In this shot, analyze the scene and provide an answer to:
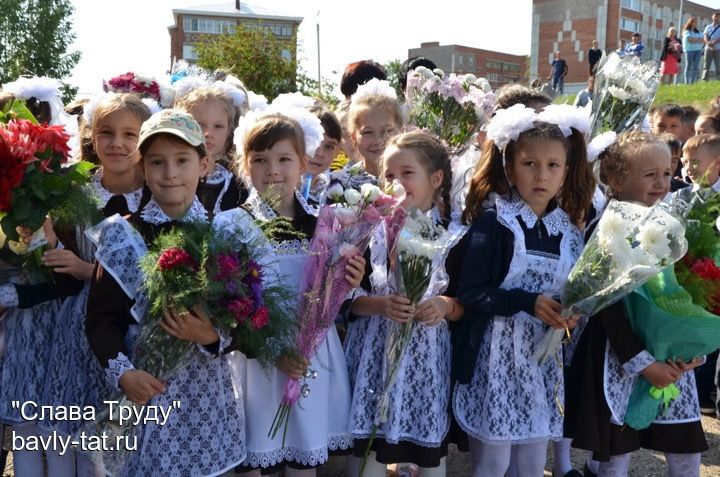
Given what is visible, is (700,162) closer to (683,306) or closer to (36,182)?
(683,306)

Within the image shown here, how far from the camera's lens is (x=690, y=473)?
372 centimetres

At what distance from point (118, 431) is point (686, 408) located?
271 centimetres

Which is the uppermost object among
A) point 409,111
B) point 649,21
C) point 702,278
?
point 649,21

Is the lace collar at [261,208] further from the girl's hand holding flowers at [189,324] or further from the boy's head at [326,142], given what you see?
the boy's head at [326,142]

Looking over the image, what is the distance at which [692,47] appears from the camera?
968 inches

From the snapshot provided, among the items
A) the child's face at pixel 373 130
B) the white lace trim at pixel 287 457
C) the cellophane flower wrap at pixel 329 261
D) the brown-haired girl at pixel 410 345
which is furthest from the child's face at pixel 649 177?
the white lace trim at pixel 287 457

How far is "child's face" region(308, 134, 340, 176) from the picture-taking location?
475 centimetres

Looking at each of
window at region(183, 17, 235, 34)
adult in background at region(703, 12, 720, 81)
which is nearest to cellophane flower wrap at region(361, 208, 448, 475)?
adult in background at region(703, 12, 720, 81)

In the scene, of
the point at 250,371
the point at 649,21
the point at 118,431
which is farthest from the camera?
the point at 649,21

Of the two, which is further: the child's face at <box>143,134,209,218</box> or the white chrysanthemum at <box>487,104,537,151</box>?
the white chrysanthemum at <box>487,104,537,151</box>

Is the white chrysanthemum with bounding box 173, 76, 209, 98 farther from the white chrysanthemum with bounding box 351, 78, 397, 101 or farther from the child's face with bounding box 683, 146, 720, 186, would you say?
the child's face with bounding box 683, 146, 720, 186

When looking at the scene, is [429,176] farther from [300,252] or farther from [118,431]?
[118,431]

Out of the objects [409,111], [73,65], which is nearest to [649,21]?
[73,65]

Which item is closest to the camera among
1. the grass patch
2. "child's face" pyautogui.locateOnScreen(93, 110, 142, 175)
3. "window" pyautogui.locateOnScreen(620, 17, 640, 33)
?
"child's face" pyautogui.locateOnScreen(93, 110, 142, 175)
